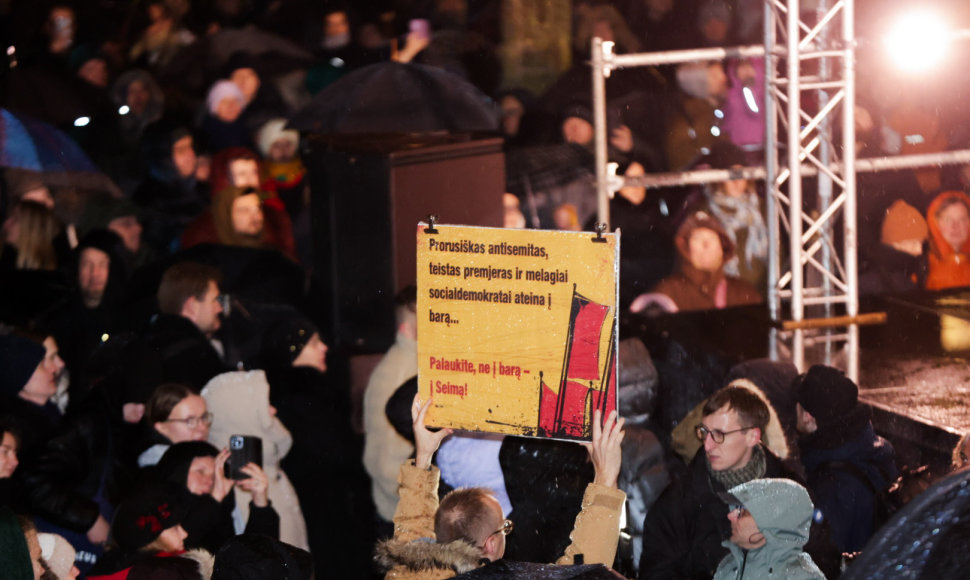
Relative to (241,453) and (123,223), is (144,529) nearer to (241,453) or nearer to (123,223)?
(241,453)

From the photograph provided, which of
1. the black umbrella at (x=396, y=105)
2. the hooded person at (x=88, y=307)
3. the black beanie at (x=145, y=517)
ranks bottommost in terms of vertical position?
the black beanie at (x=145, y=517)

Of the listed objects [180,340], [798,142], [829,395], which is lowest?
[829,395]

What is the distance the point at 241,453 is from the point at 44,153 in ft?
13.3

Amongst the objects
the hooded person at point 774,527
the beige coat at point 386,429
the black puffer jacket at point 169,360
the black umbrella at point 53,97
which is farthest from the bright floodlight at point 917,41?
the black umbrella at point 53,97

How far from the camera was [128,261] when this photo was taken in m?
8.62

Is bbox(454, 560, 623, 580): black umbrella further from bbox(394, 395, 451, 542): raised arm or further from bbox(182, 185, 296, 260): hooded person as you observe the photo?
bbox(182, 185, 296, 260): hooded person

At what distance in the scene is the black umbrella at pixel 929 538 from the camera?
1.29 meters

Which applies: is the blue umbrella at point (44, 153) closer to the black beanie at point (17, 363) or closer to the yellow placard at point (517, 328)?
the black beanie at point (17, 363)

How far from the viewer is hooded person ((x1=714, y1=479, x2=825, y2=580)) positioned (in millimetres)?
3719

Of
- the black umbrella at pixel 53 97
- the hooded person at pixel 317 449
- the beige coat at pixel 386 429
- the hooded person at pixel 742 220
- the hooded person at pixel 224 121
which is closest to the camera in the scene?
the beige coat at pixel 386 429

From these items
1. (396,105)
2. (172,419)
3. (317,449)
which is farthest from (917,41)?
(172,419)

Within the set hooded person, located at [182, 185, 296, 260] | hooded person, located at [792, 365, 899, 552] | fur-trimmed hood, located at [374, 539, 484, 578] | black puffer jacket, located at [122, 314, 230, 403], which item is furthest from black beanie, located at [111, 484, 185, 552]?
hooded person, located at [182, 185, 296, 260]

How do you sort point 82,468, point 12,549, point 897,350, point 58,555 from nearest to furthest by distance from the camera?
point 12,549 < point 58,555 < point 82,468 < point 897,350

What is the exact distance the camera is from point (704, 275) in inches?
312
